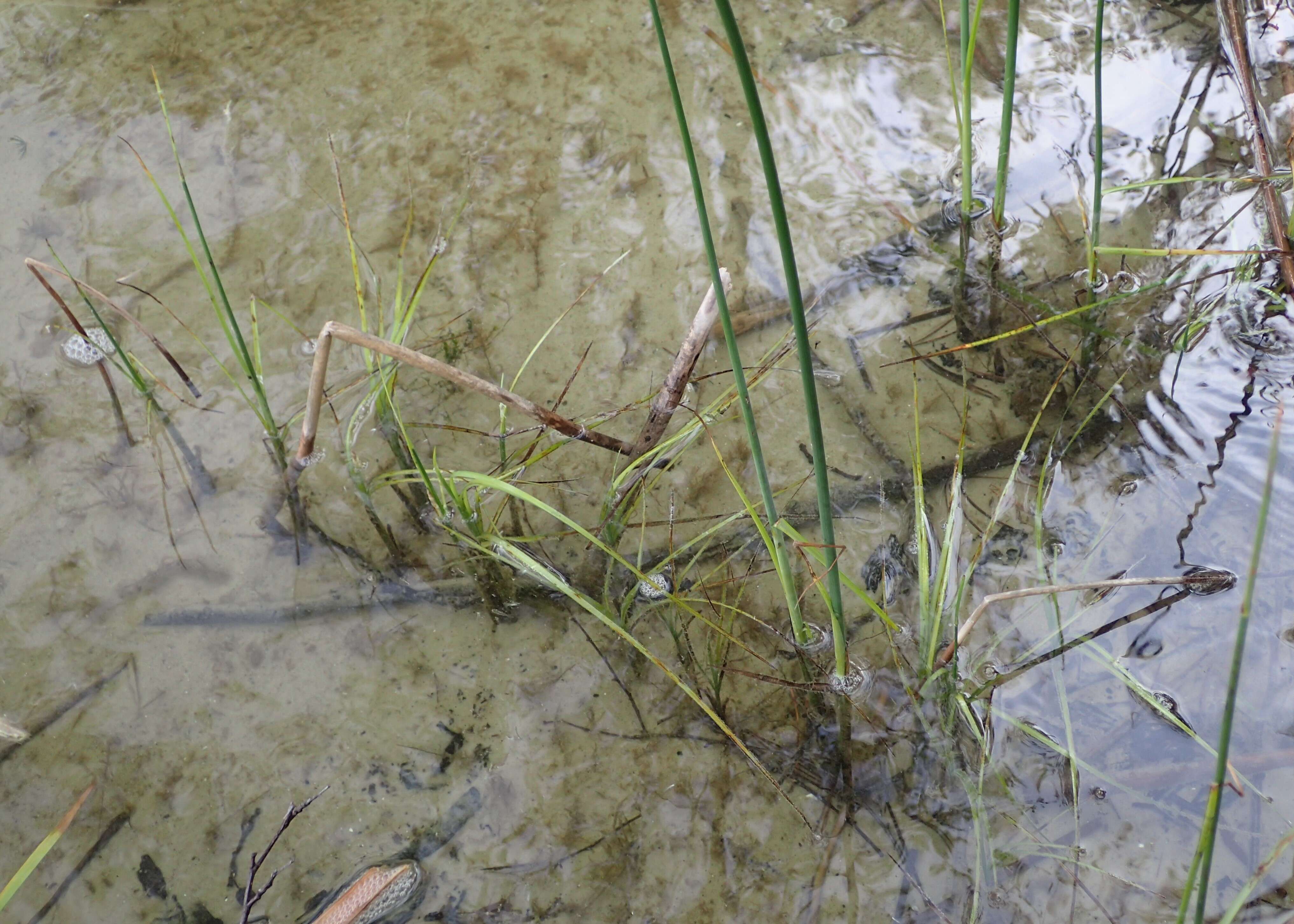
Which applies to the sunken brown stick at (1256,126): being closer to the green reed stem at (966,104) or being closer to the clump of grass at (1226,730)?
the green reed stem at (966,104)

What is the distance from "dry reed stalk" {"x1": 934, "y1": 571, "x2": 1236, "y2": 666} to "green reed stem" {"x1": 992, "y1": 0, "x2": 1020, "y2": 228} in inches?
32.8

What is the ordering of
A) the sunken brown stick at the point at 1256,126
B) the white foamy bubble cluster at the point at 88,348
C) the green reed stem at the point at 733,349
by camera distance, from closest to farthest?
1. the green reed stem at the point at 733,349
2. the sunken brown stick at the point at 1256,126
3. the white foamy bubble cluster at the point at 88,348

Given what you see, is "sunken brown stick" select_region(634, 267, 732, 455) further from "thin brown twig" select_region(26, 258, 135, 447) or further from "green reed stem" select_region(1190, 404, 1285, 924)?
"thin brown twig" select_region(26, 258, 135, 447)

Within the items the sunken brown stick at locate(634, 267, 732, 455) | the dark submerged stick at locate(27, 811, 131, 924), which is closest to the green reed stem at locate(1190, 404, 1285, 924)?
the sunken brown stick at locate(634, 267, 732, 455)

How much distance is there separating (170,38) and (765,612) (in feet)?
8.30

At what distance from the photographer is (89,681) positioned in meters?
1.72

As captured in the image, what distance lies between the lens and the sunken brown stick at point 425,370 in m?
1.49

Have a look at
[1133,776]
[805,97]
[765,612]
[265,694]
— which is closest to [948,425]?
[765,612]

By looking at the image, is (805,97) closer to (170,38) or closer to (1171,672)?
(1171,672)

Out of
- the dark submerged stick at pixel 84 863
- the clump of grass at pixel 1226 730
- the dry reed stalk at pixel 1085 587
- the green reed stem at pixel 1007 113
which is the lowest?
the dark submerged stick at pixel 84 863

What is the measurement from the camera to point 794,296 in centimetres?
93

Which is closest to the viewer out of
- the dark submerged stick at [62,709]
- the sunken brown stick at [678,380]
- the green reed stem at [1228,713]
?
the green reed stem at [1228,713]

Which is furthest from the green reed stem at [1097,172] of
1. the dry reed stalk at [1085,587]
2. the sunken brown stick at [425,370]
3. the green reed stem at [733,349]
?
the sunken brown stick at [425,370]

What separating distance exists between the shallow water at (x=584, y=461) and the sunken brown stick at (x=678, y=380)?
188mm
